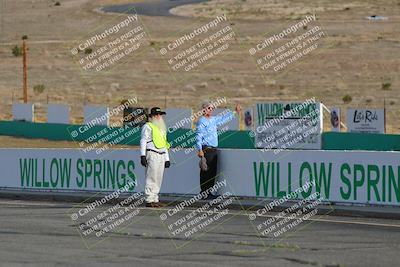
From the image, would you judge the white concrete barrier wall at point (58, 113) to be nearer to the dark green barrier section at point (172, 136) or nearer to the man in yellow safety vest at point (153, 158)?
the dark green barrier section at point (172, 136)

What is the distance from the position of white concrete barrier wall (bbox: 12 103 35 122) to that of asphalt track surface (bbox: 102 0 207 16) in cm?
4608

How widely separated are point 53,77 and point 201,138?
163 feet

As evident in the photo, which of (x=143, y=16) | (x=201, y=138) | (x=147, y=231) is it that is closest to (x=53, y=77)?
(x=143, y=16)

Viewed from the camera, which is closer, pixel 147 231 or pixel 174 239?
pixel 174 239

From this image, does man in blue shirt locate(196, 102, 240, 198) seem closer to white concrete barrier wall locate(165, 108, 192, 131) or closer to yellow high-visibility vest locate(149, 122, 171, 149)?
yellow high-visibility vest locate(149, 122, 171, 149)

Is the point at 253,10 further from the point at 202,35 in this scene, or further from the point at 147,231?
the point at 147,231

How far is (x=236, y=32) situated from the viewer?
277 ft

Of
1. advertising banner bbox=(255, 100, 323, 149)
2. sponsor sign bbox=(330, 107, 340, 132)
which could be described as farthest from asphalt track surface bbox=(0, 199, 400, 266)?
sponsor sign bbox=(330, 107, 340, 132)

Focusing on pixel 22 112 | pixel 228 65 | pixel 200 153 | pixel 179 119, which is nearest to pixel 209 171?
pixel 200 153

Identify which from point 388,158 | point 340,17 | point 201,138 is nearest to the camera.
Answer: point 388,158

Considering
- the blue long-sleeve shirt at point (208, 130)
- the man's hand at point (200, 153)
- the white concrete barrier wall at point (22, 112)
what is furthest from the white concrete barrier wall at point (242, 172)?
the white concrete barrier wall at point (22, 112)

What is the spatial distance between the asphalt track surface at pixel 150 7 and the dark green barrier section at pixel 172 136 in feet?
158

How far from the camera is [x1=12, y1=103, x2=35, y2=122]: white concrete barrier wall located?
161 ft

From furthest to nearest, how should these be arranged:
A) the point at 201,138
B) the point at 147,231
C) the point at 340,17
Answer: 1. the point at 340,17
2. the point at 201,138
3. the point at 147,231
